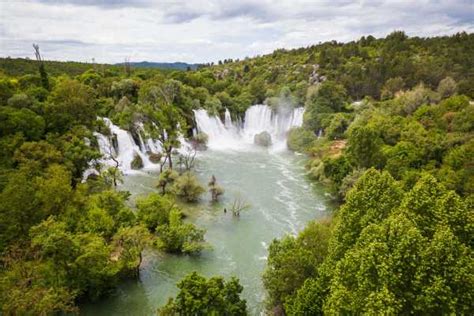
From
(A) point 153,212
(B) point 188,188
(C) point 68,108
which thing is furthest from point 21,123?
(B) point 188,188

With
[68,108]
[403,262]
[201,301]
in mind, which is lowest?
[201,301]

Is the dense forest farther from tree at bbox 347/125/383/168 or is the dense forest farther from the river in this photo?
the river

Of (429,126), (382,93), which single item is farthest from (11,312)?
(382,93)

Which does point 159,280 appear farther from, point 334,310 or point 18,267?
point 334,310

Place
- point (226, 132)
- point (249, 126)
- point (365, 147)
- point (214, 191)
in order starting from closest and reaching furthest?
point (365, 147)
point (214, 191)
point (226, 132)
point (249, 126)

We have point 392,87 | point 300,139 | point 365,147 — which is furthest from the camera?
point 392,87

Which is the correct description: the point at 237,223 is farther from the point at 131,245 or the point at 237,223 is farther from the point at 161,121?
the point at 161,121
